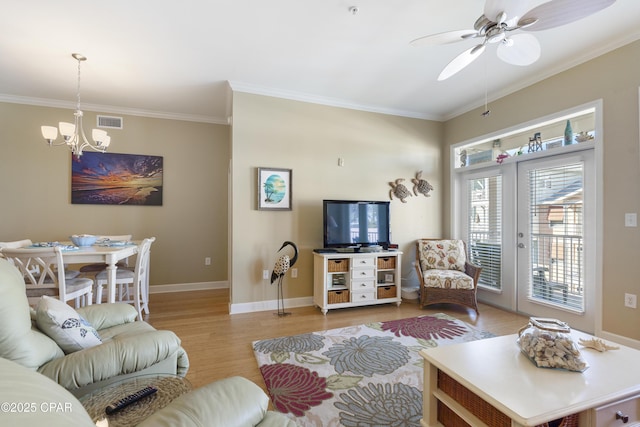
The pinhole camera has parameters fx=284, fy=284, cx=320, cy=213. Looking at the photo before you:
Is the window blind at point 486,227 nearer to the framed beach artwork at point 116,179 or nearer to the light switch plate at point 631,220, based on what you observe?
the light switch plate at point 631,220

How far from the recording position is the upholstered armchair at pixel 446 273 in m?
3.47

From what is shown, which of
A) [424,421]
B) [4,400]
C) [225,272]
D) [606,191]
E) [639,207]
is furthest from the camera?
[225,272]

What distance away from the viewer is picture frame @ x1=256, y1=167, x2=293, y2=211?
3.57 meters

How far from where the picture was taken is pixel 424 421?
1515 mm

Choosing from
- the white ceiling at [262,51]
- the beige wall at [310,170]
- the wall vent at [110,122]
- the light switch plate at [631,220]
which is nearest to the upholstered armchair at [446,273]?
the beige wall at [310,170]

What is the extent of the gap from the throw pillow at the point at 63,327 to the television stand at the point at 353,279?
2.38m

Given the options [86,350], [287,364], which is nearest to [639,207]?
[287,364]

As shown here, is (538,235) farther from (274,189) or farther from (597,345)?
(274,189)

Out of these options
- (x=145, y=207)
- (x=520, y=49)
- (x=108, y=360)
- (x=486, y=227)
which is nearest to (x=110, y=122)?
(x=145, y=207)

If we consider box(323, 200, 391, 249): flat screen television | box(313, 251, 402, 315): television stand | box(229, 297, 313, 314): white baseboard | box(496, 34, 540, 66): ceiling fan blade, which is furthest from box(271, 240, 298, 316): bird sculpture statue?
box(496, 34, 540, 66): ceiling fan blade

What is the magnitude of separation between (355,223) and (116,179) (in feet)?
11.7

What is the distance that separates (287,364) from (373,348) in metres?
0.78

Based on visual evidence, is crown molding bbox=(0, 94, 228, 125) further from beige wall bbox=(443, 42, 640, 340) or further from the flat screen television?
beige wall bbox=(443, 42, 640, 340)

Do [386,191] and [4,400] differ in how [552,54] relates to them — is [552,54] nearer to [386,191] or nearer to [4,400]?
[386,191]
